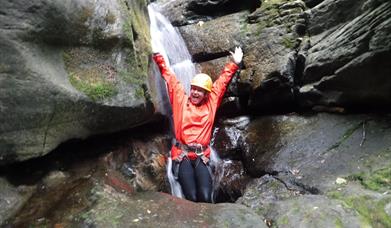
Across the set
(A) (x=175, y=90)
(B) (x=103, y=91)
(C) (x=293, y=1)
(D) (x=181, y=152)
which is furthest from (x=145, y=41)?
(C) (x=293, y=1)

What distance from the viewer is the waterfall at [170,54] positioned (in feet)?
29.2

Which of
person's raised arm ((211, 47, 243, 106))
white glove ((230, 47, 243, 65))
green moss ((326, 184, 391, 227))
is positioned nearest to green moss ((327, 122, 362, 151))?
green moss ((326, 184, 391, 227))

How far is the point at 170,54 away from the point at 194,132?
8.93 ft

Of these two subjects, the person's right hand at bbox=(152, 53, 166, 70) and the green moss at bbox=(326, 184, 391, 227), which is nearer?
the green moss at bbox=(326, 184, 391, 227)

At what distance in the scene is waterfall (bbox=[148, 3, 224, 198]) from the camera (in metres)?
8.90

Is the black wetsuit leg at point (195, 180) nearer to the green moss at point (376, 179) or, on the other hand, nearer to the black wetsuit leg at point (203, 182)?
the black wetsuit leg at point (203, 182)

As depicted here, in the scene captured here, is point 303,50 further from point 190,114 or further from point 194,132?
point 194,132

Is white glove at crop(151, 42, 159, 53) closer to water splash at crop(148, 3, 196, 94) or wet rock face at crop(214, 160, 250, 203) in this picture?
water splash at crop(148, 3, 196, 94)

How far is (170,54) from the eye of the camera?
9.85 meters

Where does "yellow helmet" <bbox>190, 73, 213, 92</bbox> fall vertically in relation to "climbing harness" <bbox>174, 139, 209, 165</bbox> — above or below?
above

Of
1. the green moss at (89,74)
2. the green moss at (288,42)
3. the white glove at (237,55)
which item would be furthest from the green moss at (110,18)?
the green moss at (288,42)

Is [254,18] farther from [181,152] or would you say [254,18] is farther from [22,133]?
[22,133]

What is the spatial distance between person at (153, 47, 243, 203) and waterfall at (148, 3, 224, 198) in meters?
0.51

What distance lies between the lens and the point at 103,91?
272 inches
